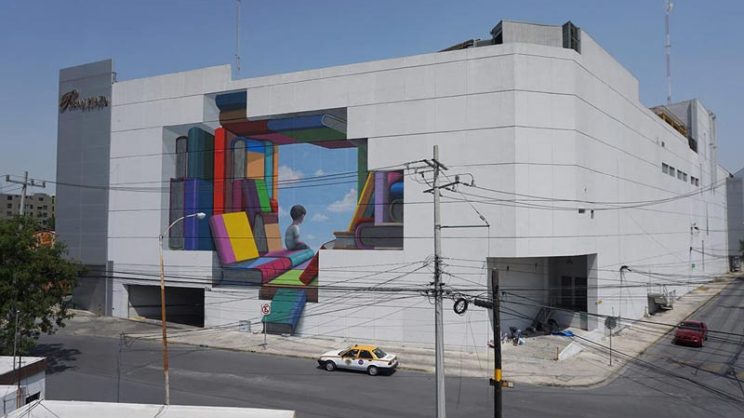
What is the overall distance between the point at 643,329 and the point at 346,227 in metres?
24.9

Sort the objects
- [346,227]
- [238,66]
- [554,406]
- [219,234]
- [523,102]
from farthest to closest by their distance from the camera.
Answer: [238,66] < [219,234] < [346,227] < [523,102] < [554,406]

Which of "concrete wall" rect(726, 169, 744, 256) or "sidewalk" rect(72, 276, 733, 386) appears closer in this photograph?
"sidewalk" rect(72, 276, 733, 386)

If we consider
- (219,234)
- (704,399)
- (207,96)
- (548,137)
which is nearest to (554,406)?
(704,399)

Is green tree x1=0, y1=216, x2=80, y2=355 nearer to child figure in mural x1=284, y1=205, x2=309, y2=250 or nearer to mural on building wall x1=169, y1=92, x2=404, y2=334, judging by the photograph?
mural on building wall x1=169, y1=92, x2=404, y2=334

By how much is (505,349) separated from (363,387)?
37.6 ft

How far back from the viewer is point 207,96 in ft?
132

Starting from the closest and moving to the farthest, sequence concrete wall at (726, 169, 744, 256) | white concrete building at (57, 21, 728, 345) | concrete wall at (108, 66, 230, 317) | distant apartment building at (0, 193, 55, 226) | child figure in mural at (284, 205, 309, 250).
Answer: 1. white concrete building at (57, 21, 728, 345)
2. child figure in mural at (284, 205, 309, 250)
3. concrete wall at (108, 66, 230, 317)
4. concrete wall at (726, 169, 744, 256)
5. distant apartment building at (0, 193, 55, 226)

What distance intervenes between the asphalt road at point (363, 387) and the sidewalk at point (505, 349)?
3.71 ft

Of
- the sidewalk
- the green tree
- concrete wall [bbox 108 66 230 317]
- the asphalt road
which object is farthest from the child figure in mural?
the green tree

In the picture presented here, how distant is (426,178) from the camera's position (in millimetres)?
34312

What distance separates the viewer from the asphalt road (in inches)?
835

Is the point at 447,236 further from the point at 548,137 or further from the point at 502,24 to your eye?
the point at 502,24

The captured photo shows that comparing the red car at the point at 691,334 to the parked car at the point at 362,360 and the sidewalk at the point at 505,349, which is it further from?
the parked car at the point at 362,360

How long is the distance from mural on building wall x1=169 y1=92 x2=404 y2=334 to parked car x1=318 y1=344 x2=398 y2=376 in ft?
28.0
